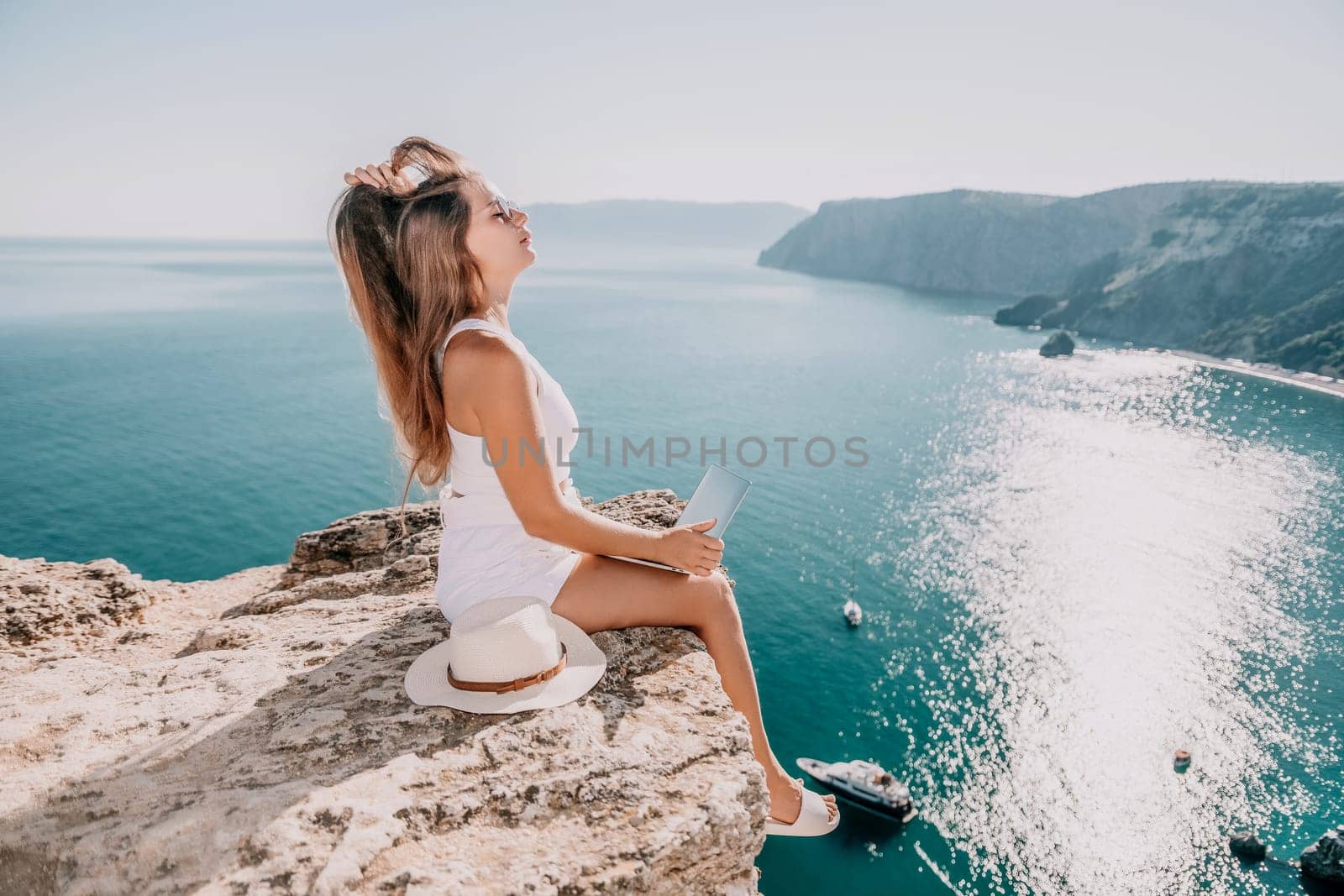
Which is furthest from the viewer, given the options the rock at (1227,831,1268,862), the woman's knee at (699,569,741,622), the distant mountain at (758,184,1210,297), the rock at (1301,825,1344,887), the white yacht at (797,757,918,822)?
the distant mountain at (758,184,1210,297)

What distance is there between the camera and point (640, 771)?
300cm

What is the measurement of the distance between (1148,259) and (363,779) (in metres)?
132

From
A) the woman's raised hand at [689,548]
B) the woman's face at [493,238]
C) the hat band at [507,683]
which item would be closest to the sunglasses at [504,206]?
the woman's face at [493,238]

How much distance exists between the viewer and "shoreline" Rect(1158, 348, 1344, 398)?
230ft

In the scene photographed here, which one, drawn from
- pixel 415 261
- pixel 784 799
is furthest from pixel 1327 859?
pixel 415 261

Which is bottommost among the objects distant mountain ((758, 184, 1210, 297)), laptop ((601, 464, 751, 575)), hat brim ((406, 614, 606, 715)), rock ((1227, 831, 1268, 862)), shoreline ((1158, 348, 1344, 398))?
rock ((1227, 831, 1268, 862))

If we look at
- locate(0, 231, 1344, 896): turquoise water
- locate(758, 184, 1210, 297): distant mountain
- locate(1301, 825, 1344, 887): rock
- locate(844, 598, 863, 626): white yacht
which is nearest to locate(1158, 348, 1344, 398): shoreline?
locate(0, 231, 1344, 896): turquoise water

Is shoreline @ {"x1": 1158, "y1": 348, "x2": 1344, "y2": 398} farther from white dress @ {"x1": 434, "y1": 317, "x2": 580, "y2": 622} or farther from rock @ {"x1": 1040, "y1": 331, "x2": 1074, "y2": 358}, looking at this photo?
white dress @ {"x1": 434, "y1": 317, "x2": 580, "y2": 622}

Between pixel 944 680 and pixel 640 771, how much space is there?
2913cm

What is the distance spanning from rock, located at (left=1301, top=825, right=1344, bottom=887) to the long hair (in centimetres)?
2803

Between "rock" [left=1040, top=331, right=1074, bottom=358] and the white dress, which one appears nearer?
the white dress

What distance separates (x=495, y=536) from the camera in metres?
3.48

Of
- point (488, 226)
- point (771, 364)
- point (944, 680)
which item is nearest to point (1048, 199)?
point (771, 364)

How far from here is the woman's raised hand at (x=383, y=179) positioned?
3404 mm
